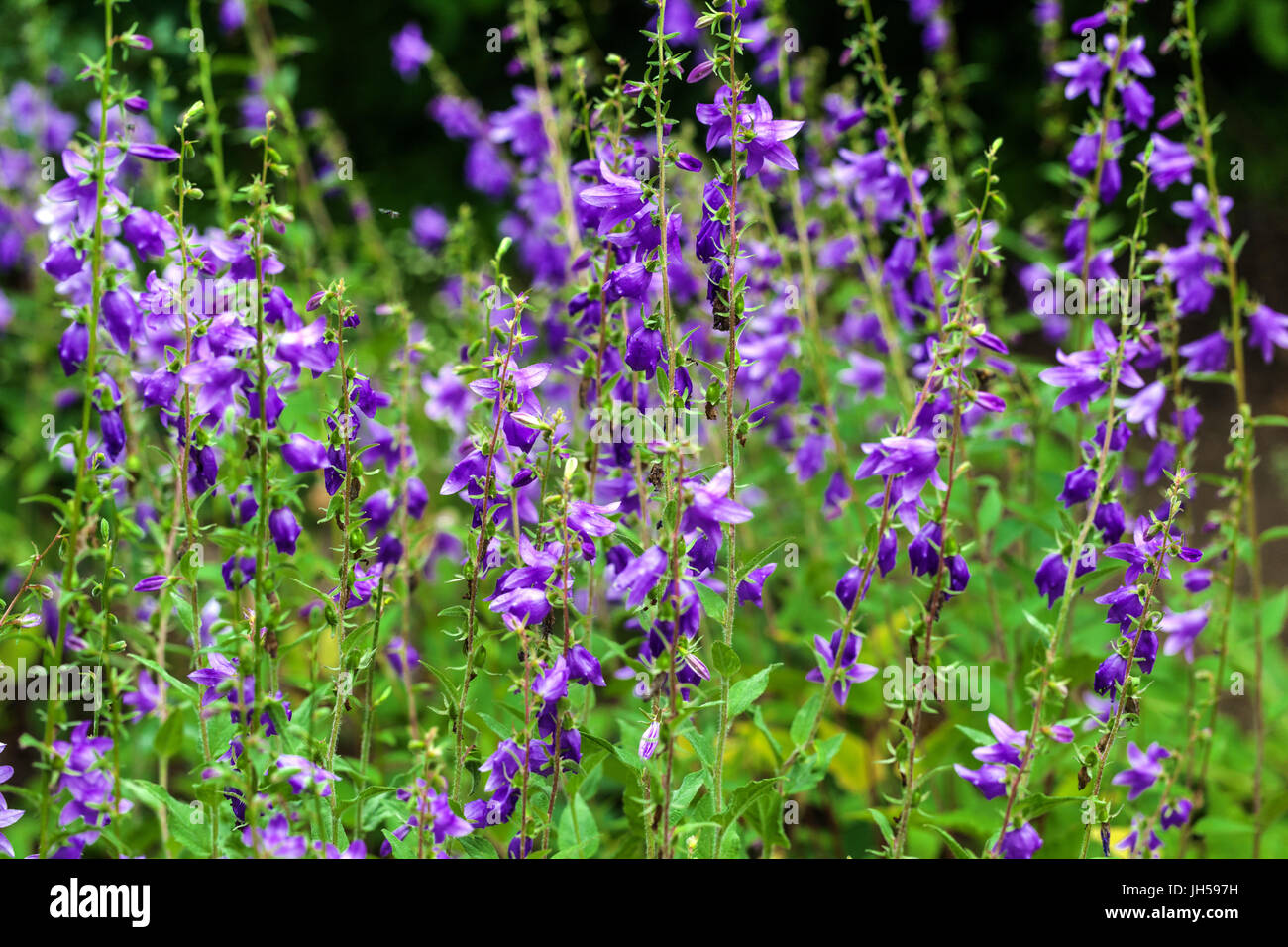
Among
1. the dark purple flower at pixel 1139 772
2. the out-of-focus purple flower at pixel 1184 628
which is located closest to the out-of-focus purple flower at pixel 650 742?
the dark purple flower at pixel 1139 772

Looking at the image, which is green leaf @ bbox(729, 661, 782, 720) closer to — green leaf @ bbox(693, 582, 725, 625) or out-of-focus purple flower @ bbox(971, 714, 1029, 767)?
green leaf @ bbox(693, 582, 725, 625)

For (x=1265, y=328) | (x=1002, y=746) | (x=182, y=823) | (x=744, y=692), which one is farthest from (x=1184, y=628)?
(x=182, y=823)

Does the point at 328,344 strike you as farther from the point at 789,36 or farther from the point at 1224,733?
the point at 1224,733

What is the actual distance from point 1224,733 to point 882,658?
4.01 feet

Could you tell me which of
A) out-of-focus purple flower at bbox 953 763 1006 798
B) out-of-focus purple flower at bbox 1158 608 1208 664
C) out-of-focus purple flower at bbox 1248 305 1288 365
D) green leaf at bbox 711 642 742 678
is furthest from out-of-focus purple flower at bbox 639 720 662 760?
out-of-focus purple flower at bbox 1248 305 1288 365

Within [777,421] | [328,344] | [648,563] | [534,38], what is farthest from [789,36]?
[648,563]

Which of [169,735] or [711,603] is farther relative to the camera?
[711,603]

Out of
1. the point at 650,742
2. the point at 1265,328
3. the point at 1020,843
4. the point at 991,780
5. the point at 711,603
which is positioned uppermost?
the point at 1265,328

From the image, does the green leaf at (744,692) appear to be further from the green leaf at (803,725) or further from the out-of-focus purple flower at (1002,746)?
the out-of-focus purple flower at (1002,746)

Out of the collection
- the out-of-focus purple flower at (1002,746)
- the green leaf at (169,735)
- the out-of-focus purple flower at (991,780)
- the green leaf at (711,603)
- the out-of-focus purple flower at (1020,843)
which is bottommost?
the out-of-focus purple flower at (1020,843)

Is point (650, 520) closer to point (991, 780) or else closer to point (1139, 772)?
point (991, 780)

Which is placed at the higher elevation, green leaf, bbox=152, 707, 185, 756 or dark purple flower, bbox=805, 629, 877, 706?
dark purple flower, bbox=805, 629, 877, 706

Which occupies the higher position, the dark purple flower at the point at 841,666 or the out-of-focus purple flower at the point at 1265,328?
the out-of-focus purple flower at the point at 1265,328

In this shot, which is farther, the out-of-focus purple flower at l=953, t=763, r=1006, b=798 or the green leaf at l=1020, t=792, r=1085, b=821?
the out-of-focus purple flower at l=953, t=763, r=1006, b=798
